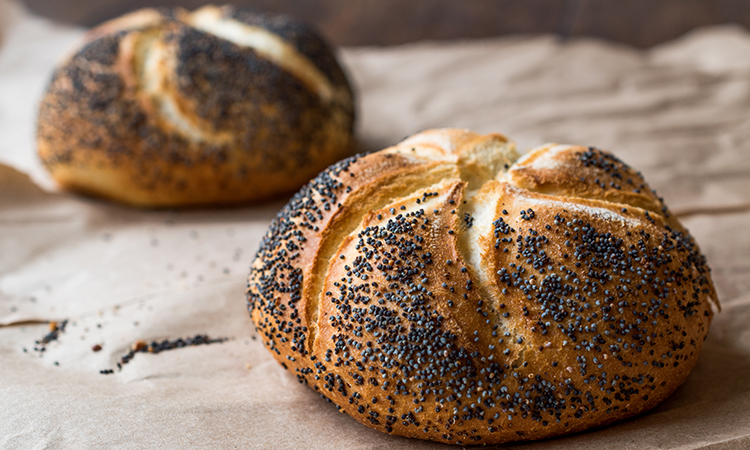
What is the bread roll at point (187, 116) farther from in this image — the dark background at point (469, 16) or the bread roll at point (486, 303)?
the dark background at point (469, 16)

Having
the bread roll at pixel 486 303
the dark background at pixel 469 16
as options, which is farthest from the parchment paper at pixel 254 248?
the dark background at pixel 469 16

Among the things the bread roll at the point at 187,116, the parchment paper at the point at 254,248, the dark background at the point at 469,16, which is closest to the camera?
the parchment paper at the point at 254,248

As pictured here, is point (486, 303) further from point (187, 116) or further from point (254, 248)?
point (187, 116)

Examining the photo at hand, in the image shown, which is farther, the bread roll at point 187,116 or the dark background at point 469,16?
the dark background at point 469,16

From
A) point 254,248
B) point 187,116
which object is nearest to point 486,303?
point 254,248

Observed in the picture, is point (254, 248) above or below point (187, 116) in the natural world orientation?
below
